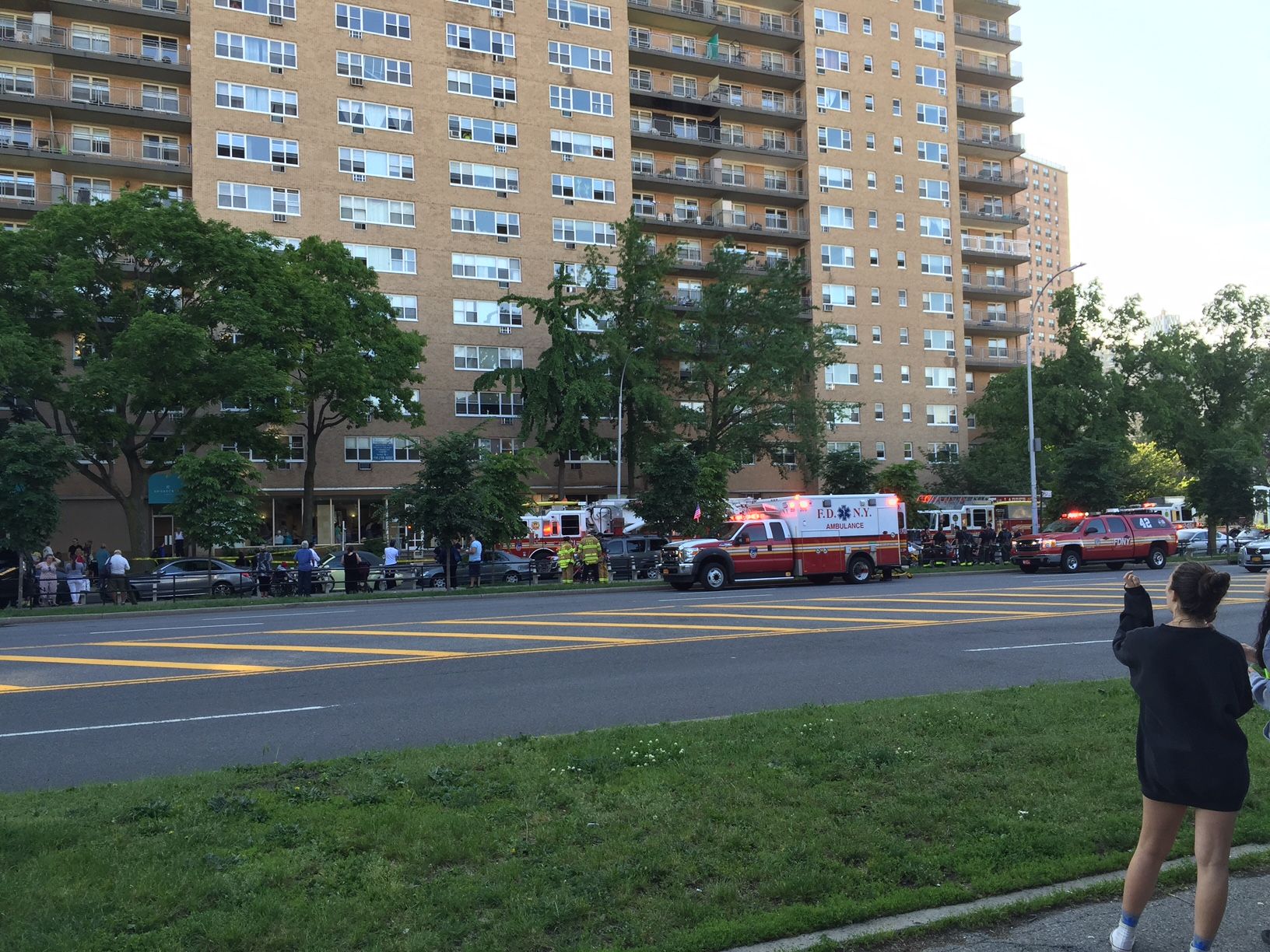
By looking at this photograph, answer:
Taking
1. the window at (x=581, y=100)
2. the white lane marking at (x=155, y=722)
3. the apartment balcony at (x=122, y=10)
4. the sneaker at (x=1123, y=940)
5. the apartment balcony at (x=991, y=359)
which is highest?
the apartment balcony at (x=122, y=10)

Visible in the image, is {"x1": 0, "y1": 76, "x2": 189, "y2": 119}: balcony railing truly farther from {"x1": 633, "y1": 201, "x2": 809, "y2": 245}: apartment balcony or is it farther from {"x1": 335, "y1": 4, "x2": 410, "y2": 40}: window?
{"x1": 633, "y1": 201, "x2": 809, "y2": 245}: apartment balcony

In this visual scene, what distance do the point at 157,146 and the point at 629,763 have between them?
167 ft

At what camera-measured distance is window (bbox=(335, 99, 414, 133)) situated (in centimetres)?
5238

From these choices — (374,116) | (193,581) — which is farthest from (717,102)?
(193,581)

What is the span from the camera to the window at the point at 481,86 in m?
55.1

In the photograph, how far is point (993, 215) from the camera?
73.6m

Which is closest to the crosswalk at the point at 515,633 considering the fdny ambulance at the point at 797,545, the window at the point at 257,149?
the fdny ambulance at the point at 797,545

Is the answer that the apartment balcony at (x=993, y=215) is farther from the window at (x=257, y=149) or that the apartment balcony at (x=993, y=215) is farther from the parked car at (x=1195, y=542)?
the window at (x=257, y=149)

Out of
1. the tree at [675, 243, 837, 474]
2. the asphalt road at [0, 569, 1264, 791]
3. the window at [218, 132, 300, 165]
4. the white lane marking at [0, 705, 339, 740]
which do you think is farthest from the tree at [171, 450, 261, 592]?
the tree at [675, 243, 837, 474]

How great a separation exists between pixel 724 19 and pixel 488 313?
24774mm

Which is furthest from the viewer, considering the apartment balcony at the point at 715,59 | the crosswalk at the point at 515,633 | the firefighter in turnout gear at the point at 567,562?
the apartment balcony at the point at 715,59

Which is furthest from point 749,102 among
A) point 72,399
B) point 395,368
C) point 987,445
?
point 72,399

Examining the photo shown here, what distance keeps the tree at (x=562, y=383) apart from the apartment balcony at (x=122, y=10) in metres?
20.8

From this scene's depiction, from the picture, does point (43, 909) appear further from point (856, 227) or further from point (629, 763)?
point (856, 227)
